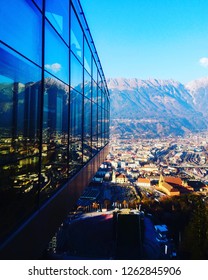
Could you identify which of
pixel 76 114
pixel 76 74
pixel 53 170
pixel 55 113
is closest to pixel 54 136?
pixel 55 113

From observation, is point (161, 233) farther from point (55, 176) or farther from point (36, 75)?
point (36, 75)

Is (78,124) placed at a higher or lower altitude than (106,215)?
higher

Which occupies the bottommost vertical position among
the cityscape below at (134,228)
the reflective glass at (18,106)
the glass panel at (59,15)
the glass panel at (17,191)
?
the cityscape below at (134,228)

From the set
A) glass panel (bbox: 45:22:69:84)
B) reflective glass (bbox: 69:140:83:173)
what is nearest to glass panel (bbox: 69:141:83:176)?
reflective glass (bbox: 69:140:83:173)

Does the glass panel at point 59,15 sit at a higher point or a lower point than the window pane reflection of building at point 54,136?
higher

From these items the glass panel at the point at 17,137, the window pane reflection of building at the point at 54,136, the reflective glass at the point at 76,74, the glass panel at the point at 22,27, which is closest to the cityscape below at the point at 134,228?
the reflective glass at the point at 76,74

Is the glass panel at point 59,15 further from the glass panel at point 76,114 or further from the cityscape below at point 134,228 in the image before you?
the cityscape below at point 134,228

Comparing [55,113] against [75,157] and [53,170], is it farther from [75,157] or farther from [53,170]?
[75,157]

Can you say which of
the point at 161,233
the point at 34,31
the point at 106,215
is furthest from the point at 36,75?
the point at 106,215
